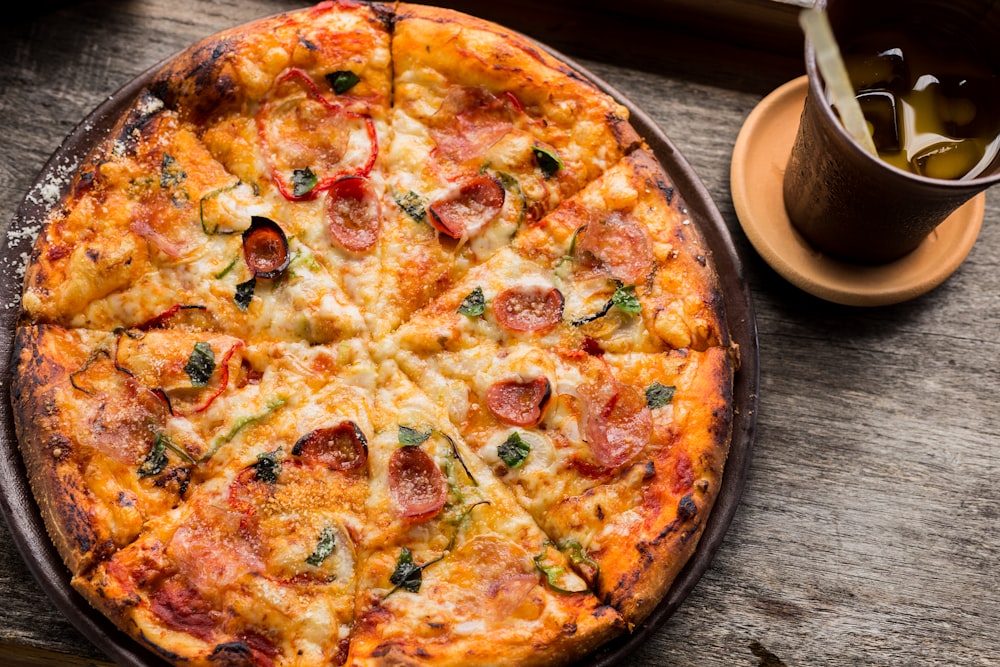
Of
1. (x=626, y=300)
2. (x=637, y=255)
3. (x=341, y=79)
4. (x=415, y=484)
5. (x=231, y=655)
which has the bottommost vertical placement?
(x=231, y=655)

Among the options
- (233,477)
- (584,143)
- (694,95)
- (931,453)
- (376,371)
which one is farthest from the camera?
(694,95)

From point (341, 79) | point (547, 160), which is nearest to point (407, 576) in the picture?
point (547, 160)

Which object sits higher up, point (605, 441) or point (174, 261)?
point (174, 261)

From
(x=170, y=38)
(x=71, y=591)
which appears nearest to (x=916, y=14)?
(x=170, y=38)

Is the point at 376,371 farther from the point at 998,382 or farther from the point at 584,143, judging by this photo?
the point at 998,382

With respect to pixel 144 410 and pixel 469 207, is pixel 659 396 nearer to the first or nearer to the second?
pixel 469 207

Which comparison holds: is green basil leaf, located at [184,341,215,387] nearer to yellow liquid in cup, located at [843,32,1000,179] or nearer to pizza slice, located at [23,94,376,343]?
pizza slice, located at [23,94,376,343]

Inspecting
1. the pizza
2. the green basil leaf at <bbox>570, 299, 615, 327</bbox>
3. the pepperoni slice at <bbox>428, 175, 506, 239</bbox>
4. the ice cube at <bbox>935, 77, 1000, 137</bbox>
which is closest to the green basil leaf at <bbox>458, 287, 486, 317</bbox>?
the pizza
